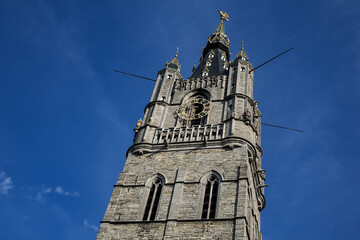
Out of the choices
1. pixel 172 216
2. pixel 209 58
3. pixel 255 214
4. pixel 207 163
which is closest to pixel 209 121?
pixel 207 163

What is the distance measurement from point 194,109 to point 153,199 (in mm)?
8597

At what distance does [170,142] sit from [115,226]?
259 inches

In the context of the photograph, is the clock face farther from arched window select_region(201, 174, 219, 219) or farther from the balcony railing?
arched window select_region(201, 174, 219, 219)

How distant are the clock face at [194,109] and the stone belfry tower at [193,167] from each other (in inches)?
2.6

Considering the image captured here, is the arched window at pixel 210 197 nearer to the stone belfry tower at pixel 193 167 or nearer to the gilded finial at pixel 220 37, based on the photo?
the stone belfry tower at pixel 193 167

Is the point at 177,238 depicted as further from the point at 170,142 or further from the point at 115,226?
the point at 170,142

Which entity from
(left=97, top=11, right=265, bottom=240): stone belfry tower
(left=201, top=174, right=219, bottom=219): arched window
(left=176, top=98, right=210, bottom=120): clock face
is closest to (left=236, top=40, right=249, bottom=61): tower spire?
(left=97, top=11, right=265, bottom=240): stone belfry tower

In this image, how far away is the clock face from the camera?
29984mm

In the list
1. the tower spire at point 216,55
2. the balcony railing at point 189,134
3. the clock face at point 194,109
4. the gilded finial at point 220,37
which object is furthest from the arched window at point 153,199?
the gilded finial at point 220,37

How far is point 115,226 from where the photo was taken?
22.7m

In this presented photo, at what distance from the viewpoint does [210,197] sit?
23484 millimetres

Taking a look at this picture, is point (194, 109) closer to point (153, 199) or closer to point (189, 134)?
point (189, 134)

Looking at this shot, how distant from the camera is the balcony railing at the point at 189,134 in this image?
27422 mm

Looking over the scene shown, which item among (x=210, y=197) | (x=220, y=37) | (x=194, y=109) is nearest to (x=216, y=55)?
(x=220, y=37)
